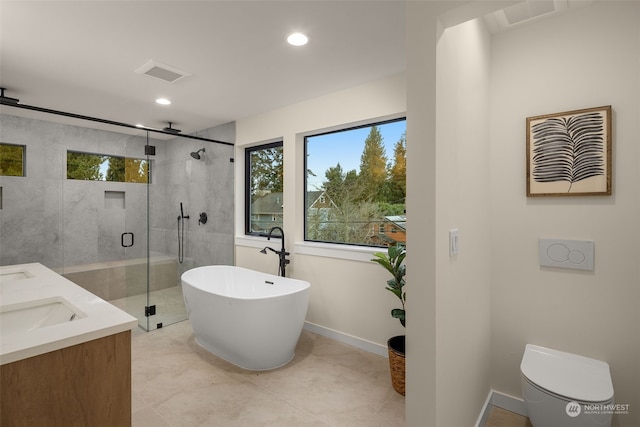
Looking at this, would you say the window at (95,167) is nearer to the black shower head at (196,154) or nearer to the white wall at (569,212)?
the black shower head at (196,154)

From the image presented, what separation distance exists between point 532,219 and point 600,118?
0.64 meters

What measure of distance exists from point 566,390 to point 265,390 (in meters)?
1.79

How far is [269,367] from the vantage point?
8.40 ft

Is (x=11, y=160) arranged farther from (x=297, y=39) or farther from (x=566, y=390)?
(x=566, y=390)

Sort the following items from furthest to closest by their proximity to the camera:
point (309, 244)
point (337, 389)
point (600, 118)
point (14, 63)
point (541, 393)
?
1. point (309, 244)
2. point (14, 63)
3. point (337, 389)
4. point (600, 118)
5. point (541, 393)

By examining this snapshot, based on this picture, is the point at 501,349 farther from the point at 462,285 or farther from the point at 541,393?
the point at 462,285

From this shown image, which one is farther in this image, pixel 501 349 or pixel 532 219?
pixel 501 349

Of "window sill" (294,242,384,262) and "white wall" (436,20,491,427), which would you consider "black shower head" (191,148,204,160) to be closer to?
"window sill" (294,242,384,262)

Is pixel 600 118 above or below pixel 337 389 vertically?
above

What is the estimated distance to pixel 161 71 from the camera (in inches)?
103

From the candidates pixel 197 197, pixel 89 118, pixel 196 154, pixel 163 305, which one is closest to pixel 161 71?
pixel 89 118

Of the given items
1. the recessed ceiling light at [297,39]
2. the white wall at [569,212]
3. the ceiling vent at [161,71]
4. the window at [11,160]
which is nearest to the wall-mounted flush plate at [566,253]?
the white wall at [569,212]

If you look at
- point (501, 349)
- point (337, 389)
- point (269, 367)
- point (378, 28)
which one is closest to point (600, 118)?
point (378, 28)

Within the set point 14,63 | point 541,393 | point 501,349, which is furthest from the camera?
point 14,63
